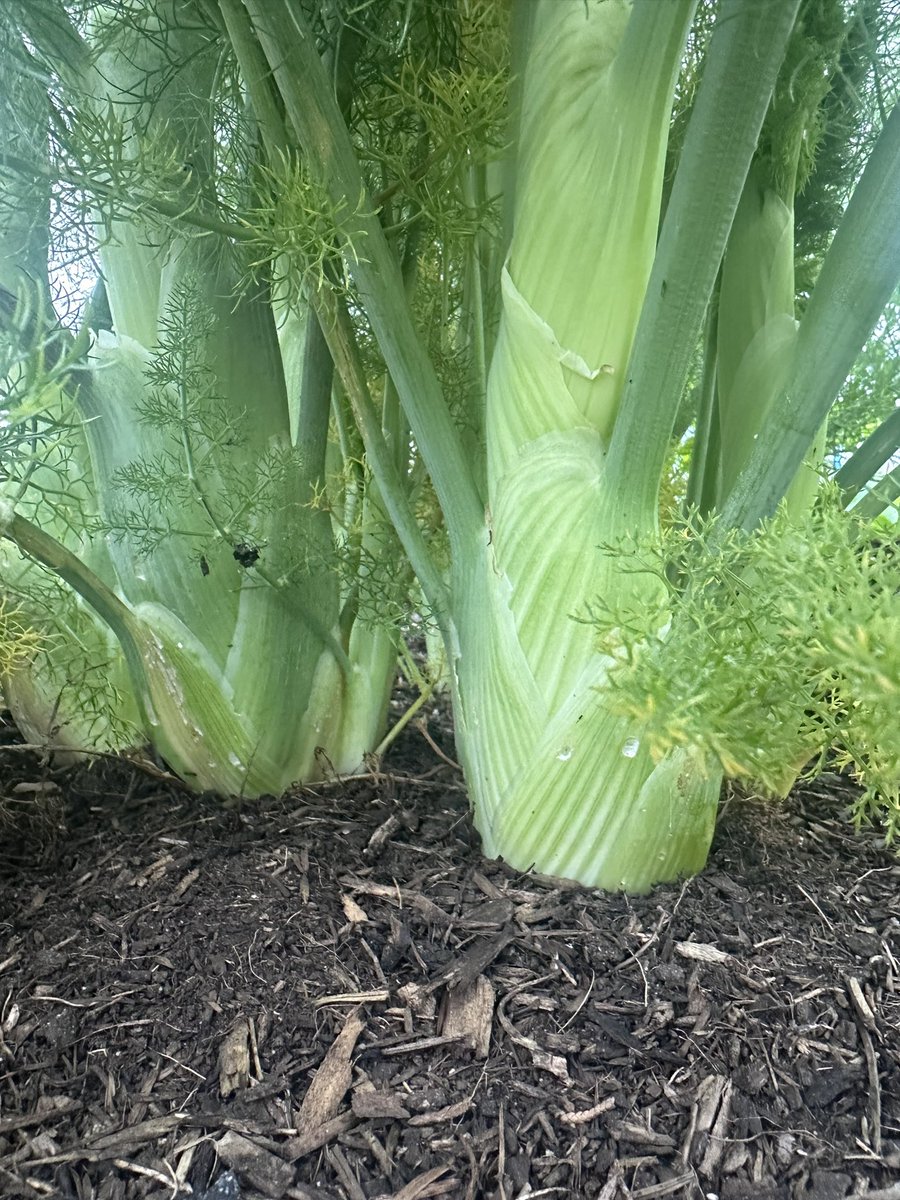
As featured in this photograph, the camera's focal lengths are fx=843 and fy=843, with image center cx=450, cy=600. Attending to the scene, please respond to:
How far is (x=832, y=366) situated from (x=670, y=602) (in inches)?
9.5

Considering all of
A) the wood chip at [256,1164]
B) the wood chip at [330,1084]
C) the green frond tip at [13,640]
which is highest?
the green frond tip at [13,640]

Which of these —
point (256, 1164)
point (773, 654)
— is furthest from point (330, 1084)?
point (773, 654)

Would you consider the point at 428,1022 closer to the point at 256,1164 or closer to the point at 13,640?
the point at 256,1164

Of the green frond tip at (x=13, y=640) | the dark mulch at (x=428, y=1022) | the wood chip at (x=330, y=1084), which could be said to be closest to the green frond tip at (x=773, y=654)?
the dark mulch at (x=428, y=1022)

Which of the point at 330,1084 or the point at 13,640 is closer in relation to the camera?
the point at 330,1084

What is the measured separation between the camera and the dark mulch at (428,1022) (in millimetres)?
561

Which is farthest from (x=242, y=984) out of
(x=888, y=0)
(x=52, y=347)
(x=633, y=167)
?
(x=888, y=0)

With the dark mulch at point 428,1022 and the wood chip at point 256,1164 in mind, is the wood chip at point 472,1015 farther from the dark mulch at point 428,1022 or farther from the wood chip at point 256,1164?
the wood chip at point 256,1164

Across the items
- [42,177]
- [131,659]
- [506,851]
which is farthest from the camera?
[131,659]

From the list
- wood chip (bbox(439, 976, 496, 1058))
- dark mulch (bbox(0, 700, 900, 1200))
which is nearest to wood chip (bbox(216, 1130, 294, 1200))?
dark mulch (bbox(0, 700, 900, 1200))

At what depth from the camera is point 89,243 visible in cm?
87

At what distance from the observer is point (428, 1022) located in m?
0.65

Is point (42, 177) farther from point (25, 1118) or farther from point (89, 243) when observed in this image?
point (25, 1118)

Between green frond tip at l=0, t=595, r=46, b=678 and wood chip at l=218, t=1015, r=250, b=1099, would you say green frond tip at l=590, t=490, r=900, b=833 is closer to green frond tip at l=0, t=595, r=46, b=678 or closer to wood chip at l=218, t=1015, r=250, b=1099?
wood chip at l=218, t=1015, r=250, b=1099
